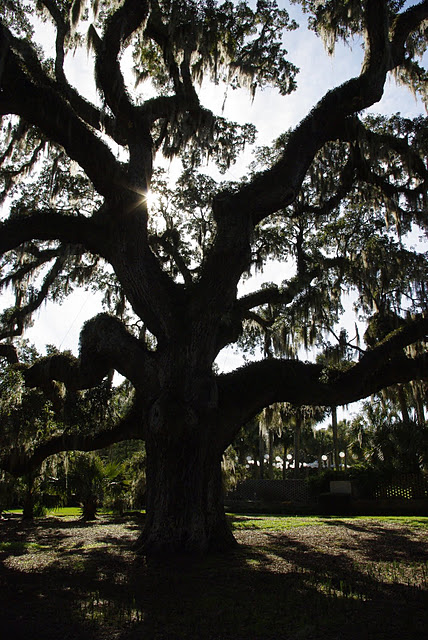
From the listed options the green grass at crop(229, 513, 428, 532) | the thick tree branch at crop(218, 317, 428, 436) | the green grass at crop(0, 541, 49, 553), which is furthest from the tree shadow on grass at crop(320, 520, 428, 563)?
the green grass at crop(0, 541, 49, 553)

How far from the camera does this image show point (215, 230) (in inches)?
376

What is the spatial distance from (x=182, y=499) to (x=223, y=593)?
2.48 m

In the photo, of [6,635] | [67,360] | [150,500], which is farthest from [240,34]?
[6,635]

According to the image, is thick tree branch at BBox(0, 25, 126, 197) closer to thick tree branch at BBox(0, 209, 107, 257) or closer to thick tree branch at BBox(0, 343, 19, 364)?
thick tree branch at BBox(0, 209, 107, 257)

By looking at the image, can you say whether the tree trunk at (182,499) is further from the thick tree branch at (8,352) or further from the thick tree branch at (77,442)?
the thick tree branch at (8,352)

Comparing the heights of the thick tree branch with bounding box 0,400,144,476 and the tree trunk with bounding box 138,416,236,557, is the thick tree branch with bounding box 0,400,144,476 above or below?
above

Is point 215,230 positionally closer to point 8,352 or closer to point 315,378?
point 315,378

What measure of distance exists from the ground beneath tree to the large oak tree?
121cm

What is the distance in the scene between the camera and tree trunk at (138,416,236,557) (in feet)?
22.4

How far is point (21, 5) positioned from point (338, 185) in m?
8.91

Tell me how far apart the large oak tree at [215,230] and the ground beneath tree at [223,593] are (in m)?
1.21

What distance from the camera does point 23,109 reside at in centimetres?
756

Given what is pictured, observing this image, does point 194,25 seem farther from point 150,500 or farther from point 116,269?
point 150,500

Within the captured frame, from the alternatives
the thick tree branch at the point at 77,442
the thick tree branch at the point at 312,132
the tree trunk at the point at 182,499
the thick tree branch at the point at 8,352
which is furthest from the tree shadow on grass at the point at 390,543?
the thick tree branch at the point at 8,352
